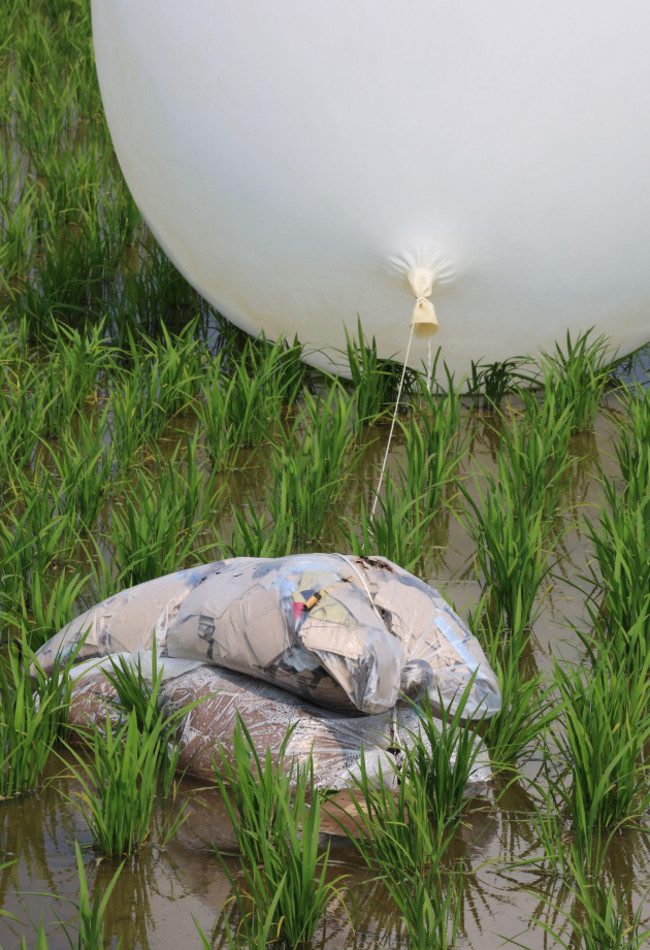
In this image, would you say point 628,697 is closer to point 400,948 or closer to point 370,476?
point 400,948

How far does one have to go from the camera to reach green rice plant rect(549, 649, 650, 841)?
1974mm

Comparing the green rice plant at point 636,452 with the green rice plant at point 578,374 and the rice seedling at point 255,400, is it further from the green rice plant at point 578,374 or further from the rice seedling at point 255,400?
the rice seedling at point 255,400

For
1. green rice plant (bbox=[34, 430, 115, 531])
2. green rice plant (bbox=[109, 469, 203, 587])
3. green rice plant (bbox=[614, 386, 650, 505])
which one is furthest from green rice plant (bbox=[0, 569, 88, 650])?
green rice plant (bbox=[614, 386, 650, 505])

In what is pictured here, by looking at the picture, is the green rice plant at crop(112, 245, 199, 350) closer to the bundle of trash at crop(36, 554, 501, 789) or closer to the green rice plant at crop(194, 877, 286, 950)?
the bundle of trash at crop(36, 554, 501, 789)

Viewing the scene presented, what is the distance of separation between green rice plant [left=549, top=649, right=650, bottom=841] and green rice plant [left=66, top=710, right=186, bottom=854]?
0.67 metres

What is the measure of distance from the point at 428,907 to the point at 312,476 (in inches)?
54.2

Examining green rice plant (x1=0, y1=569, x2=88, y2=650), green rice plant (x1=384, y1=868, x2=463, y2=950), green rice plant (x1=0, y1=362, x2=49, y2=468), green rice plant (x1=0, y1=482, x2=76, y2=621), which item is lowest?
green rice plant (x1=384, y1=868, x2=463, y2=950)

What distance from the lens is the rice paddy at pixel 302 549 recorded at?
1.87 metres

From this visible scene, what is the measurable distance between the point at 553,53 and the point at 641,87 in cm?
25

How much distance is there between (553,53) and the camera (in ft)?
9.27

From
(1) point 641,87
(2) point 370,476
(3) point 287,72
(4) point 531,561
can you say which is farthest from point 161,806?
(1) point 641,87

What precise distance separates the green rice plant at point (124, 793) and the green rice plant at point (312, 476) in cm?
88

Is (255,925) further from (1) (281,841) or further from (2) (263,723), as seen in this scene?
(2) (263,723)

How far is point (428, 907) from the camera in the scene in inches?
68.5
